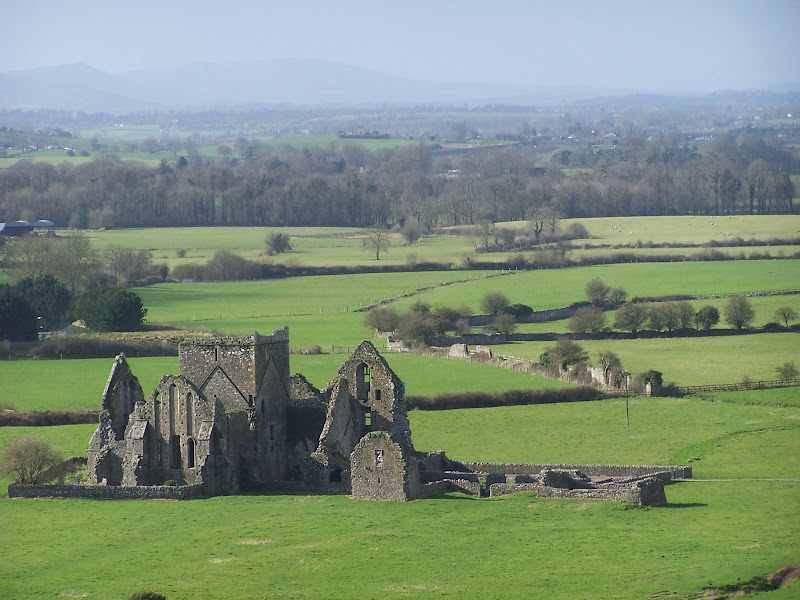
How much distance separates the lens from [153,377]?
72.9 m

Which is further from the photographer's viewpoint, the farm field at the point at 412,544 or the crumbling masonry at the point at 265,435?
the crumbling masonry at the point at 265,435

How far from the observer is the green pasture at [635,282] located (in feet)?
352

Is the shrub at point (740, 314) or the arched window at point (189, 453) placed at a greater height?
the arched window at point (189, 453)

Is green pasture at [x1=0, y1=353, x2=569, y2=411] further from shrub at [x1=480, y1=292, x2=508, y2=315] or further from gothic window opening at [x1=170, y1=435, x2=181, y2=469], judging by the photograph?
gothic window opening at [x1=170, y1=435, x2=181, y2=469]

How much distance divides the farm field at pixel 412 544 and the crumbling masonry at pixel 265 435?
1.73m

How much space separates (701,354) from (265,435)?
1581 inches

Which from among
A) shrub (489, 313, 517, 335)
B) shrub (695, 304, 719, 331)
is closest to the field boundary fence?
shrub (695, 304, 719, 331)

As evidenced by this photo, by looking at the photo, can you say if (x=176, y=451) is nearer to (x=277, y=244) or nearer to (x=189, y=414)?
(x=189, y=414)

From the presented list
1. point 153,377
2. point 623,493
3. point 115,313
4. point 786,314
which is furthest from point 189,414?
point 786,314

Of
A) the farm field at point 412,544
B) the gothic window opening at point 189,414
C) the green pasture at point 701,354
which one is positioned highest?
the gothic window opening at point 189,414

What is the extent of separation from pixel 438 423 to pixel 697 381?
16.9 m

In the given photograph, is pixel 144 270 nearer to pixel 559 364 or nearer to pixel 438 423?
pixel 559 364

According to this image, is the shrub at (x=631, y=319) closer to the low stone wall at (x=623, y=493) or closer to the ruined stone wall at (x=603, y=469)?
the ruined stone wall at (x=603, y=469)

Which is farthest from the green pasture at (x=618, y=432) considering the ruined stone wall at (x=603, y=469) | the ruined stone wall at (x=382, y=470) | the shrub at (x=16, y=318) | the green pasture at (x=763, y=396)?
the shrub at (x=16, y=318)
